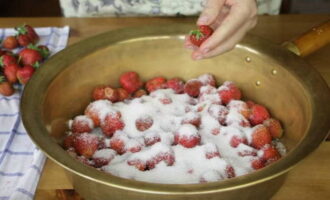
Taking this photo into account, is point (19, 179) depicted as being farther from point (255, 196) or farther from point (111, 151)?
point (255, 196)

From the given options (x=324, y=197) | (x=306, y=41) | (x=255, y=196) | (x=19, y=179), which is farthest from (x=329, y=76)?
(x=19, y=179)

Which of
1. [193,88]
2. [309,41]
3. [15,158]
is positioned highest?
[309,41]

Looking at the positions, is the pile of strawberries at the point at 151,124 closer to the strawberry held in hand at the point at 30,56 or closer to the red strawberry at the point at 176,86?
the red strawberry at the point at 176,86

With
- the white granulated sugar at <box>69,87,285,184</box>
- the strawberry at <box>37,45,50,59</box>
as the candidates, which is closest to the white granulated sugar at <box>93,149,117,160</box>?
the white granulated sugar at <box>69,87,285,184</box>

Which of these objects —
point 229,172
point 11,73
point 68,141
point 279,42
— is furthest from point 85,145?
point 279,42

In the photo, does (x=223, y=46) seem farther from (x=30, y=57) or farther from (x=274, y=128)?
(x=30, y=57)

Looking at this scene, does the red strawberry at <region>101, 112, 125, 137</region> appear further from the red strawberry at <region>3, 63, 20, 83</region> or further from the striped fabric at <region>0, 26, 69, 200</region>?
the red strawberry at <region>3, 63, 20, 83</region>
